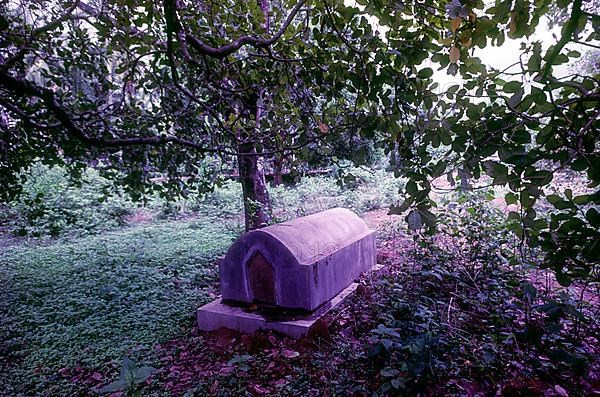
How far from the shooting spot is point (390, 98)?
213cm

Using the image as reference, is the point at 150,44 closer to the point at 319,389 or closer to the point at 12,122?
the point at 12,122

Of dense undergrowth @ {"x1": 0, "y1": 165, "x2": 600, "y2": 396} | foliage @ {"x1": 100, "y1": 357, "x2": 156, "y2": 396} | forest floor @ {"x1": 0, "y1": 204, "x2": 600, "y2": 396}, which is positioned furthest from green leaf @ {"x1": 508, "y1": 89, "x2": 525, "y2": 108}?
foliage @ {"x1": 100, "y1": 357, "x2": 156, "y2": 396}

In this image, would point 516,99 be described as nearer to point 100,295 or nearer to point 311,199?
point 100,295

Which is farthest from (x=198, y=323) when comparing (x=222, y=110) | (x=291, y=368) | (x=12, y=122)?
(x=12, y=122)

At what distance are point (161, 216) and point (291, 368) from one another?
9.76m

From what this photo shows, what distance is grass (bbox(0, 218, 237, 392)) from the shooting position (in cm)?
413

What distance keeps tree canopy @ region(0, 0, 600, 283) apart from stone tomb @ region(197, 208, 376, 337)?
3.27 feet

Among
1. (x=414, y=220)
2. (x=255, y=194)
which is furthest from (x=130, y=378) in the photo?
(x=255, y=194)

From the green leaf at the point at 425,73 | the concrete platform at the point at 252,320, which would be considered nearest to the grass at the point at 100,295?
the concrete platform at the point at 252,320

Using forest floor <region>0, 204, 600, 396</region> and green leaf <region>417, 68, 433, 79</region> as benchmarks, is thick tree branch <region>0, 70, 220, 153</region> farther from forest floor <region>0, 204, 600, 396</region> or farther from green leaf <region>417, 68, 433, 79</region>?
green leaf <region>417, 68, 433, 79</region>

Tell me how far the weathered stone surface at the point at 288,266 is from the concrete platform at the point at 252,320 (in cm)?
10

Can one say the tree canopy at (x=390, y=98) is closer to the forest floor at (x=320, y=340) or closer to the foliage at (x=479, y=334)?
the foliage at (x=479, y=334)

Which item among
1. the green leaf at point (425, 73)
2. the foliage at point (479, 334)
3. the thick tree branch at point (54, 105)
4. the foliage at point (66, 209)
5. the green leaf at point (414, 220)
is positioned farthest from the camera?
the foliage at point (66, 209)

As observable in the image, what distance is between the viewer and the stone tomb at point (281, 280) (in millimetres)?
4195
